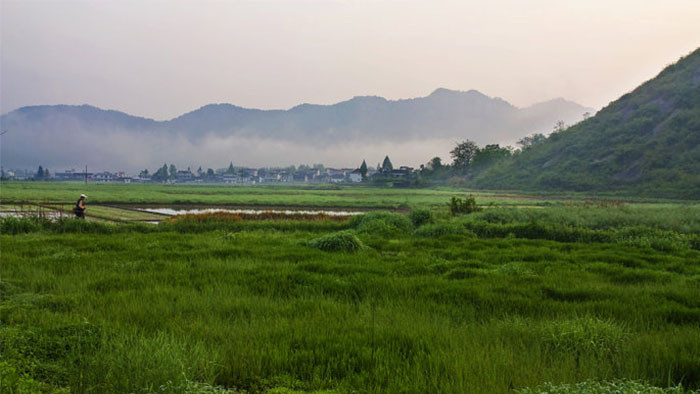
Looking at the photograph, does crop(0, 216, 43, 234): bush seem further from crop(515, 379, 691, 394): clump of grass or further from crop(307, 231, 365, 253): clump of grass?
crop(515, 379, 691, 394): clump of grass

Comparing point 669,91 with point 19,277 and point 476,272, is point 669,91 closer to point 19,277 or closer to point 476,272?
point 476,272

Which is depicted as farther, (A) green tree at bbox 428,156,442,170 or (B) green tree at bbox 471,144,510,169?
(A) green tree at bbox 428,156,442,170

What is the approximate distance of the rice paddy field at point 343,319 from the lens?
459 centimetres

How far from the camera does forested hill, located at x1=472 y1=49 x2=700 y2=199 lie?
82.6m

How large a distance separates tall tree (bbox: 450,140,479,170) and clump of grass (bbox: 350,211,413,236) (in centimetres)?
13249

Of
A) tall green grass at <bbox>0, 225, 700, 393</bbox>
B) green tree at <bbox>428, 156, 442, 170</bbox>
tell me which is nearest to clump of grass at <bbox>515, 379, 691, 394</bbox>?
tall green grass at <bbox>0, 225, 700, 393</bbox>

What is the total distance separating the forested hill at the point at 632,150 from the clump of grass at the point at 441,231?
232ft

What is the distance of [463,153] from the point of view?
152125mm

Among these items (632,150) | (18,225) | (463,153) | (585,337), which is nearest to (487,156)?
(463,153)

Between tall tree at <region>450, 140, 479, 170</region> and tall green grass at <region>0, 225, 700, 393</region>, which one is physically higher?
tall tree at <region>450, 140, 479, 170</region>

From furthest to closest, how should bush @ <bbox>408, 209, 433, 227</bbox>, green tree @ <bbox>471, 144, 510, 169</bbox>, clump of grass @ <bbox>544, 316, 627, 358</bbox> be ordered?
green tree @ <bbox>471, 144, 510, 169</bbox>, bush @ <bbox>408, 209, 433, 227</bbox>, clump of grass @ <bbox>544, 316, 627, 358</bbox>

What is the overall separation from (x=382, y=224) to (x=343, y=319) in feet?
48.9

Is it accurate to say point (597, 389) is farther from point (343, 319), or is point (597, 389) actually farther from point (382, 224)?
point (382, 224)

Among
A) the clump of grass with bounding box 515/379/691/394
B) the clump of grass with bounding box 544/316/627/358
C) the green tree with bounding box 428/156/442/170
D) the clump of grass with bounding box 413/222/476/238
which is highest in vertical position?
the green tree with bounding box 428/156/442/170
